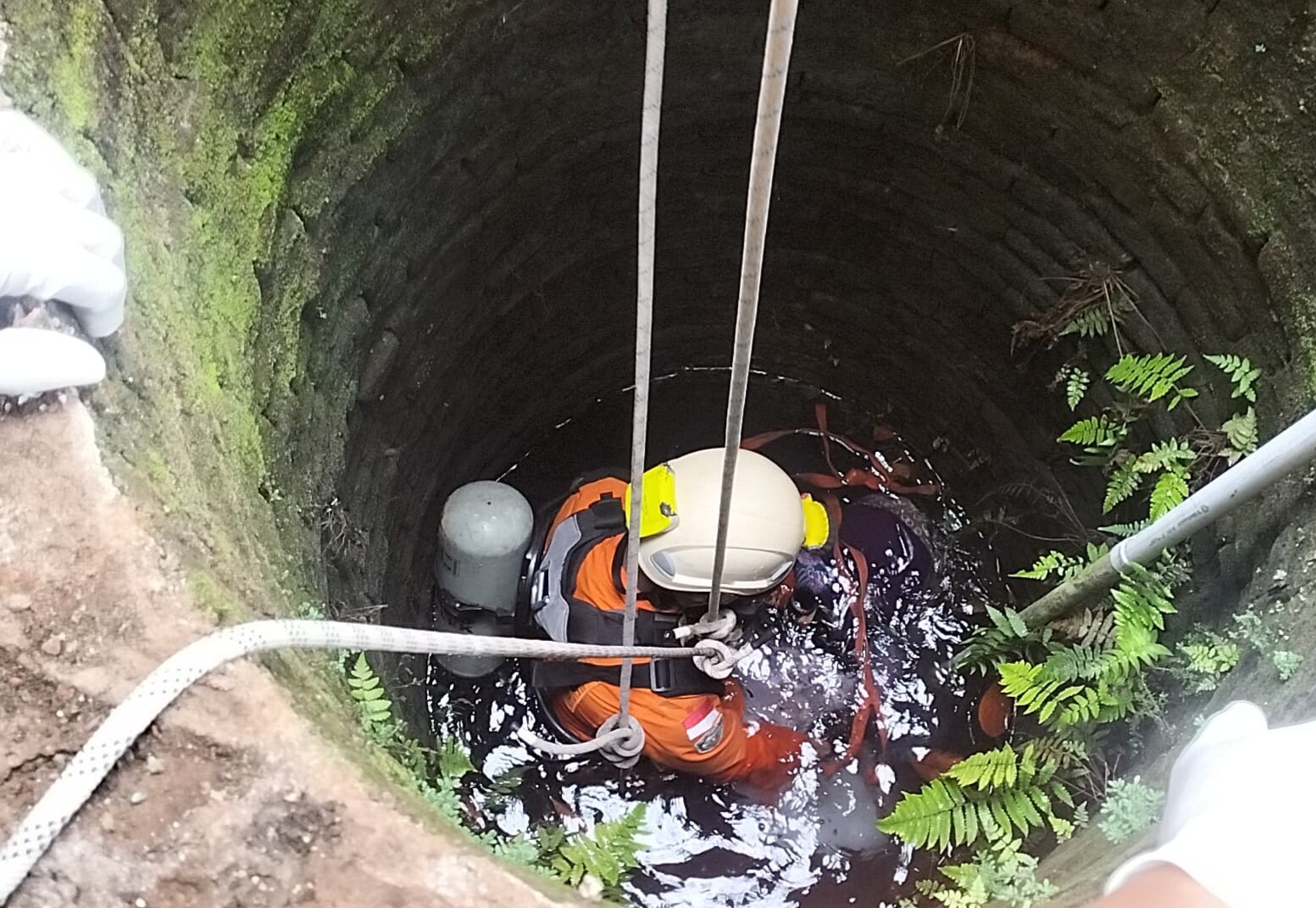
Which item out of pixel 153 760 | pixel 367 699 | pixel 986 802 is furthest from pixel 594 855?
pixel 153 760

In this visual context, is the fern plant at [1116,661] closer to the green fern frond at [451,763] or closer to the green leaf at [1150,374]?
the green leaf at [1150,374]

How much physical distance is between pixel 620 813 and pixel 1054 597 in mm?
1855

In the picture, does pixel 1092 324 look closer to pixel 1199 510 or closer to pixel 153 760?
pixel 1199 510

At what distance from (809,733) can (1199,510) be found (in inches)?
77.5

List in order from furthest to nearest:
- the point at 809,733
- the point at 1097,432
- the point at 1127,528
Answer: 1. the point at 809,733
2. the point at 1097,432
3. the point at 1127,528

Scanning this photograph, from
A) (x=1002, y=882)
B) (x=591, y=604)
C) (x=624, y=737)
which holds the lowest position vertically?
(x=1002, y=882)

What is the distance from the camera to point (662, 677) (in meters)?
3.53

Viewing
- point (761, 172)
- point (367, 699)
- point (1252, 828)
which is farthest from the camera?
point (367, 699)

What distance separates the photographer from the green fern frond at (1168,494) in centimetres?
301

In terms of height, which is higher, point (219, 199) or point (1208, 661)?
point (219, 199)

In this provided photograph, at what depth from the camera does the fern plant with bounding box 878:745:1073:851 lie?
3.02 m

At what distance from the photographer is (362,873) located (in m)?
1.48

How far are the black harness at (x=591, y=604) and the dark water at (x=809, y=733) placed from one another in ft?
1.82

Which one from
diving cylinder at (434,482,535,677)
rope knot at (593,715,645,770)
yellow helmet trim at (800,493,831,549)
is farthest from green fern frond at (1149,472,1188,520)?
diving cylinder at (434,482,535,677)
